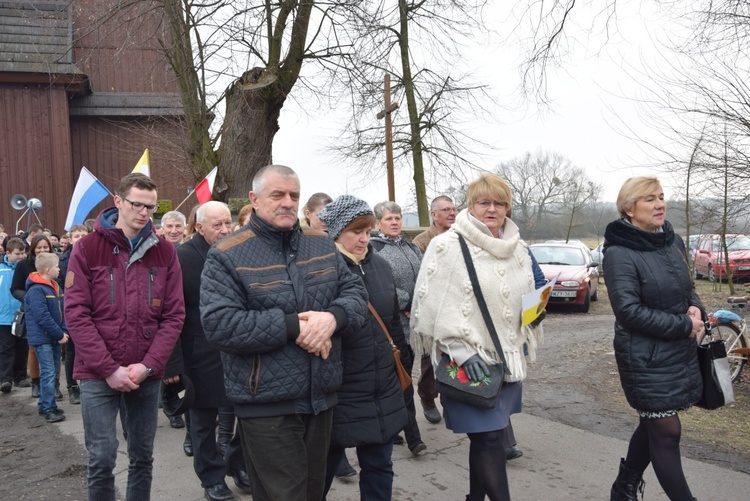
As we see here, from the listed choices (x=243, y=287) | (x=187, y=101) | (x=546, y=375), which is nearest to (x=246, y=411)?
(x=243, y=287)

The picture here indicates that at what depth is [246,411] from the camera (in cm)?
289

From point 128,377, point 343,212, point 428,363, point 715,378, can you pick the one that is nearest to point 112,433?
point 128,377

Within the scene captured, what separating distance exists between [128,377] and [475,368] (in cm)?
181

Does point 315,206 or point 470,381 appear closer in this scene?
point 470,381

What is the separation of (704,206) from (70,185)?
16.2 m

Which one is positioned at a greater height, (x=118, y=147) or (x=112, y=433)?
(x=118, y=147)

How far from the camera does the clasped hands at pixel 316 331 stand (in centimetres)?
283

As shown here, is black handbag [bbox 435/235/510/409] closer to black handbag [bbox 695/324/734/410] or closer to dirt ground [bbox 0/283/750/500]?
black handbag [bbox 695/324/734/410]

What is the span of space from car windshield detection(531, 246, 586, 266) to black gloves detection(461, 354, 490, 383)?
1281 centimetres

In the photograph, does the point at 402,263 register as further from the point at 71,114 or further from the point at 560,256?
the point at 71,114

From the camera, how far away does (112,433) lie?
346cm

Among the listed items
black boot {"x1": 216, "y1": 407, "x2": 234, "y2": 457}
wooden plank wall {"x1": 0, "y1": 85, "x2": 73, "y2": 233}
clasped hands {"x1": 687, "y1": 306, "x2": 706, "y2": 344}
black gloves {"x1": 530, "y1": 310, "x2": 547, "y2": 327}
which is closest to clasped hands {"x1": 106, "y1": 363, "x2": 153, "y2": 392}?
black boot {"x1": 216, "y1": 407, "x2": 234, "y2": 457}

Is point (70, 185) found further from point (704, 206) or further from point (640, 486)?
point (640, 486)

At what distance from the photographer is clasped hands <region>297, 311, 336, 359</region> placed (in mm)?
2828
